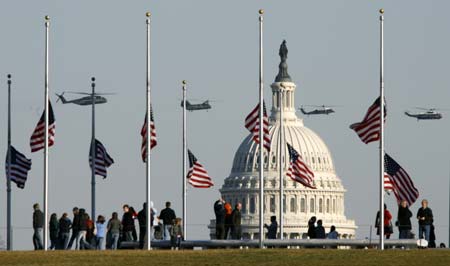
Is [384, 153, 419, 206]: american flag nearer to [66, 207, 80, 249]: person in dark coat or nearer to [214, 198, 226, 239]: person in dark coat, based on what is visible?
[214, 198, 226, 239]: person in dark coat

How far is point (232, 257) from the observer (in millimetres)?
88750

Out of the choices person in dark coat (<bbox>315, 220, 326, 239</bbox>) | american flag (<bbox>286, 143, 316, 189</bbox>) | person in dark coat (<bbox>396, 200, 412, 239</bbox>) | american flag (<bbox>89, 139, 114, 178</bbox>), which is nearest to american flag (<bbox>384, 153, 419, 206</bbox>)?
person in dark coat (<bbox>315, 220, 326, 239</bbox>)

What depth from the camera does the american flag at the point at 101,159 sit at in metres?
120

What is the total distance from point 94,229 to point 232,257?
1555 centimetres

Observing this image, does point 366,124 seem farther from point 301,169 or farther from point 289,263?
point 301,169

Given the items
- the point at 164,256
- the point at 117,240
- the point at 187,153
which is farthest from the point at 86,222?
the point at 187,153

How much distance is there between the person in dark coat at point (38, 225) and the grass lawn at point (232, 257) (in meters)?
7.85

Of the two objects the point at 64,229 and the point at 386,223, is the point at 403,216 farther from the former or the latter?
the point at 64,229

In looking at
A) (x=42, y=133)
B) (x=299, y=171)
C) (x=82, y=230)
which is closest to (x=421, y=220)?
(x=82, y=230)

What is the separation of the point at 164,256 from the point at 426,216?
14556 mm

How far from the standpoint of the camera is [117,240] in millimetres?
101875

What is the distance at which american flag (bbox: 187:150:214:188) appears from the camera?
124 metres

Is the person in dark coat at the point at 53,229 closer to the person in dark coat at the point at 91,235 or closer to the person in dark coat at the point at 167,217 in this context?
the person in dark coat at the point at 91,235

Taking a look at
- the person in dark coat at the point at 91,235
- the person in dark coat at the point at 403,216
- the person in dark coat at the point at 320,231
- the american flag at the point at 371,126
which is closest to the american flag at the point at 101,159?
the person in dark coat at the point at 320,231
